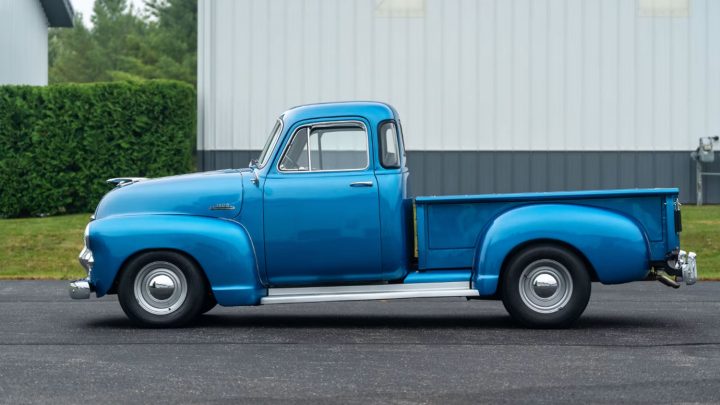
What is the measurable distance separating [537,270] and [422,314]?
1.98 m

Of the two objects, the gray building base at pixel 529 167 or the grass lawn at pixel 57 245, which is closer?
the grass lawn at pixel 57 245

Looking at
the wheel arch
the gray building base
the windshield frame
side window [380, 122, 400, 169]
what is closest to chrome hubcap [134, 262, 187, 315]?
the wheel arch

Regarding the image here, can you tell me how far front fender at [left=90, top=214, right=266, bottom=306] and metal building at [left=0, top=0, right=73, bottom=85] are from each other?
1759 cm

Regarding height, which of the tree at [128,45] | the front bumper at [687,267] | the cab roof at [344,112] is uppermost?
the tree at [128,45]

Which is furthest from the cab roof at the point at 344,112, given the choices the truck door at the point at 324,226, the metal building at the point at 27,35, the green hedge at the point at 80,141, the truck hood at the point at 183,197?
the metal building at the point at 27,35

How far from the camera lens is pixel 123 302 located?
10.9 meters

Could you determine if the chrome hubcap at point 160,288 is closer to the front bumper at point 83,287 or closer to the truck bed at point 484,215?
the front bumper at point 83,287

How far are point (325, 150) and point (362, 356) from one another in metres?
2.50

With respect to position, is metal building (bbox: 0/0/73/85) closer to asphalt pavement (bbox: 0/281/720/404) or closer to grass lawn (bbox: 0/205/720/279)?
grass lawn (bbox: 0/205/720/279)

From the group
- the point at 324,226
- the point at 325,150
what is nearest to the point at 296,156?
the point at 325,150

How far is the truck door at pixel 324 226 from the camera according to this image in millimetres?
10852

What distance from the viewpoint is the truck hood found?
11023 millimetres

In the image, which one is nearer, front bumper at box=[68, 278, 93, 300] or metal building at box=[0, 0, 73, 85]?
front bumper at box=[68, 278, 93, 300]

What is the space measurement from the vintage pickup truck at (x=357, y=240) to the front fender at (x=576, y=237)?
0.01 m
